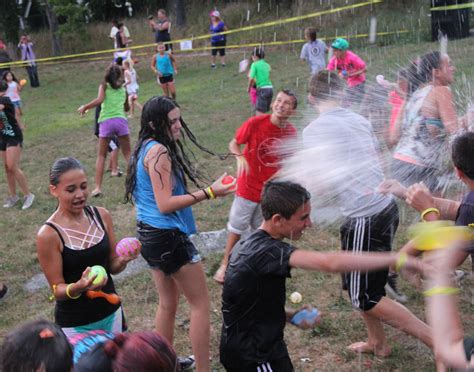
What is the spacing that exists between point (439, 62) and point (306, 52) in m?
8.41

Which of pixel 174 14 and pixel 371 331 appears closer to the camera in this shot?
pixel 371 331

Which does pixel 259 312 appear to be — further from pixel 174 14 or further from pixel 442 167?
pixel 174 14

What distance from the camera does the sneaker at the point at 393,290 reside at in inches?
188

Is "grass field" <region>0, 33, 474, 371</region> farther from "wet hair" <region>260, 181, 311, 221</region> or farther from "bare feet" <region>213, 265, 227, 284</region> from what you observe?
"wet hair" <region>260, 181, 311, 221</region>

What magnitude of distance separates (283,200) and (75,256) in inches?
44.9

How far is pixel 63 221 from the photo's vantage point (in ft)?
10.5

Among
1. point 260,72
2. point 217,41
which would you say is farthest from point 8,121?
point 217,41

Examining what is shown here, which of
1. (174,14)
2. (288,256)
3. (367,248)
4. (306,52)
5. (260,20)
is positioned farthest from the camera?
(174,14)

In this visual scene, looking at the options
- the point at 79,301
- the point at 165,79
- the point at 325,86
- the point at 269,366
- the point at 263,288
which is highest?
the point at 325,86

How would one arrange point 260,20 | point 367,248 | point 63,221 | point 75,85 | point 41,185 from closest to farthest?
point 63,221 < point 367,248 < point 41,185 < point 75,85 < point 260,20

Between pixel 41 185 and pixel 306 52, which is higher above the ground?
pixel 306 52

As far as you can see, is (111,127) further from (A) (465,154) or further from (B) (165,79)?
(B) (165,79)

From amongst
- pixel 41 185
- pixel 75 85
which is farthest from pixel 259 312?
pixel 75 85

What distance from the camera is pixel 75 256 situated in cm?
313
